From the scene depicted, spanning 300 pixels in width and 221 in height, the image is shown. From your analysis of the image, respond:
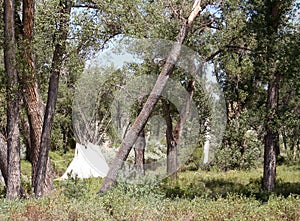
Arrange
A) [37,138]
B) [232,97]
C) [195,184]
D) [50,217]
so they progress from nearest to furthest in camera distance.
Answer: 1. [50,217]
2. [37,138]
3. [195,184]
4. [232,97]

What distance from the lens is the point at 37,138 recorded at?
9352 mm

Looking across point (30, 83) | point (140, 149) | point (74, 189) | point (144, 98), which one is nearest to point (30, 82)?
point (30, 83)

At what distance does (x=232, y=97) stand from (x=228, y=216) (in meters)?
11.8

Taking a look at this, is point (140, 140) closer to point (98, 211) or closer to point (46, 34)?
point (46, 34)

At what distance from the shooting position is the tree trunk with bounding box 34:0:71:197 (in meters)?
9.06

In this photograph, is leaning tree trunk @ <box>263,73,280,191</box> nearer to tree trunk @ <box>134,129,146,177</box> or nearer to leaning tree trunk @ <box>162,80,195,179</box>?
leaning tree trunk @ <box>162,80,195,179</box>

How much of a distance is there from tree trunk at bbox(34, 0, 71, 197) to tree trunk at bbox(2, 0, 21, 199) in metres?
0.81

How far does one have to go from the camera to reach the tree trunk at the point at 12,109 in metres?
8.22

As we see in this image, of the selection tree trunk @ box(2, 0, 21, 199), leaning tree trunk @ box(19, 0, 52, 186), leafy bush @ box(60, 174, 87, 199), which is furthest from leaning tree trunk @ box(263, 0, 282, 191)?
tree trunk @ box(2, 0, 21, 199)

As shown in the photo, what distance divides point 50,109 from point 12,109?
0.97 meters

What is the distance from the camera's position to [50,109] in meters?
9.09

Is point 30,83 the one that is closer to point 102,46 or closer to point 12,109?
point 12,109

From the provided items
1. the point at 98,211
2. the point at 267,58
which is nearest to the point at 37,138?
the point at 98,211

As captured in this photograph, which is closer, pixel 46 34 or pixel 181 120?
pixel 46 34
